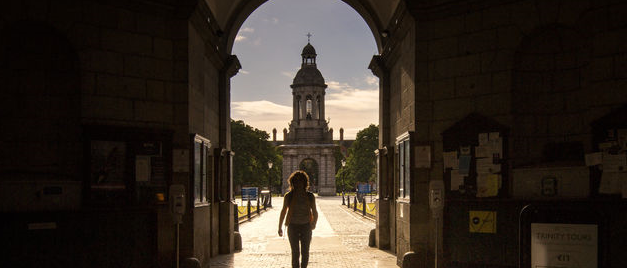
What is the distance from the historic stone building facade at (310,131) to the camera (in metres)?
64.3

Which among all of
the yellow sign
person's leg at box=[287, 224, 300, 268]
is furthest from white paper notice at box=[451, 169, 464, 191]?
person's leg at box=[287, 224, 300, 268]

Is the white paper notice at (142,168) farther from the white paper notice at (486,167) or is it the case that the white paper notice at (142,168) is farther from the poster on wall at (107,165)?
the white paper notice at (486,167)

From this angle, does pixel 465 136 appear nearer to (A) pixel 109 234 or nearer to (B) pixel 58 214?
(A) pixel 109 234

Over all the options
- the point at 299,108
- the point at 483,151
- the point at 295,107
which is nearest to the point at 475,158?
the point at 483,151

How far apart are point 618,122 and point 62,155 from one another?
26.6ft

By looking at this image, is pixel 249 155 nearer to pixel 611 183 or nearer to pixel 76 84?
pixel 76 84

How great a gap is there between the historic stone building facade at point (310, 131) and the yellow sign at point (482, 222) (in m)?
55.9

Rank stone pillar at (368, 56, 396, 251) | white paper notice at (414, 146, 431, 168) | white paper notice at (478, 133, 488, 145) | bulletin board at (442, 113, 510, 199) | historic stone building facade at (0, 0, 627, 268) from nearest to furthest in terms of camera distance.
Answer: historic stone building facade at (0, 0, 627, 268)
bulletin board at (442, 113, 510, 199)
white paper notice at (478, 133, 488, 145)
white paper notice at (414, 146, 431, 168)
stone pillar at (368, 56, 396, 251)

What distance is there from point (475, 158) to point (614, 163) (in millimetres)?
2160

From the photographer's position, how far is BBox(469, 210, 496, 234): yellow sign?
7.84 m

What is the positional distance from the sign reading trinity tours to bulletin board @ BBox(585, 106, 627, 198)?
4.98ft

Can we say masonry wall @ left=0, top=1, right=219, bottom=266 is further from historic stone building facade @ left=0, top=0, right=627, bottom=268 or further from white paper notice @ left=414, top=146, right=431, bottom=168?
white paper notice @ left=414, top=146, right=431, bottom=168

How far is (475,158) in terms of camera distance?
8805 millimetres

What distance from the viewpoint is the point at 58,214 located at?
287 inches
